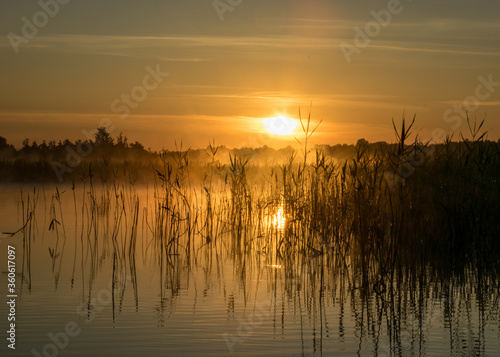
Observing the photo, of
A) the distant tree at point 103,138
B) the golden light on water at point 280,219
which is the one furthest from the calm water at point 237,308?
Answer: the distant tree at point 103,138

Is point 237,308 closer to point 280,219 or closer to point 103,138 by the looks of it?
point 280,219

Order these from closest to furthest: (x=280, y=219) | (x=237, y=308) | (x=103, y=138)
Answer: (x=237, y=308) < (x=280, y=219) < (x=103, y=138)

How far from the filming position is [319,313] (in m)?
6.09

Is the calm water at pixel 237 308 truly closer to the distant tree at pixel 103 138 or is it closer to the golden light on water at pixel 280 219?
the golden light on water at pixel 280 219

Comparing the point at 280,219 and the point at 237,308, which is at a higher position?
the point at 280,219

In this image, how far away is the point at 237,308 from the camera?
250 inches

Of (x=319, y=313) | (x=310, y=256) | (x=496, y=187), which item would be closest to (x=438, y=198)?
(x=496, y=187)

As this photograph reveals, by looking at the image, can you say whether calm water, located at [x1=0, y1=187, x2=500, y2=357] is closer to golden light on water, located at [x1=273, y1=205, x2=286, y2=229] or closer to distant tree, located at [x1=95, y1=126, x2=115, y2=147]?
golden light on water, located at [x1=273, y1=205, x2=286, y2=229]

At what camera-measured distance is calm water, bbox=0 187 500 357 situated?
511 cm

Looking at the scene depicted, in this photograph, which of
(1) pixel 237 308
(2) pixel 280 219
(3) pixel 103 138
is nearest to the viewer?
(1) pixel 237 308

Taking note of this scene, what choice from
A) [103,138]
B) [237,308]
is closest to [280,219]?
[237,308]

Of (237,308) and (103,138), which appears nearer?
(237,308)

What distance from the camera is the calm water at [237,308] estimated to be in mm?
5113

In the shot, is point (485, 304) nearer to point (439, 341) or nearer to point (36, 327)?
point (439, 341)
